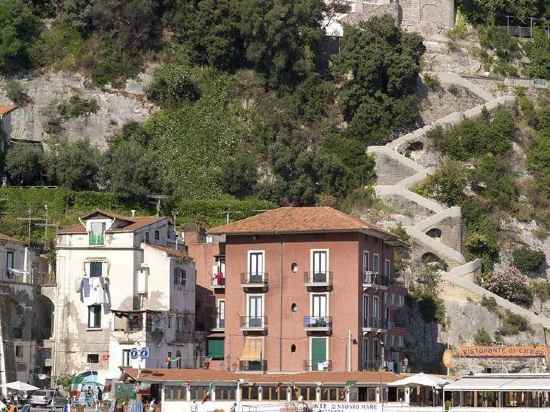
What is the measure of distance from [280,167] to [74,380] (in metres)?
25.8

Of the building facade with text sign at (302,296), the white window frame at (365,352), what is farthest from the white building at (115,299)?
the white window frame at (365,352)

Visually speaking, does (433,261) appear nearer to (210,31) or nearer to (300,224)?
(300,224)

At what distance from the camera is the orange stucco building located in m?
92.8

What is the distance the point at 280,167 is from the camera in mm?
115250

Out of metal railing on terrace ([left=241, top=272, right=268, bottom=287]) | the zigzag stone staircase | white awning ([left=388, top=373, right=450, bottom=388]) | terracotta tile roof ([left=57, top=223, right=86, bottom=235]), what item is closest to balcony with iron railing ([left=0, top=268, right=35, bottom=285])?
terracotta tile roof ([left=57, top=223, right=86, bottom=235])

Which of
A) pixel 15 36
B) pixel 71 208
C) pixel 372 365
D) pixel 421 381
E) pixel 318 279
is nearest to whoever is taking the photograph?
pixel 421 381

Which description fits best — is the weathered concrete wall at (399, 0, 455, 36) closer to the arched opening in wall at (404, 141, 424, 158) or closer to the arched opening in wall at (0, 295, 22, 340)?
the arched opening in wall at (404, 141, 424, 158)

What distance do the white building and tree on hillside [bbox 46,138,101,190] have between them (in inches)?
476

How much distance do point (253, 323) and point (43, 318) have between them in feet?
40.9

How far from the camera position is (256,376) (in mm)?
87625

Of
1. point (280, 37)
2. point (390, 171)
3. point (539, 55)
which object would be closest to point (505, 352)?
point (390, 171)

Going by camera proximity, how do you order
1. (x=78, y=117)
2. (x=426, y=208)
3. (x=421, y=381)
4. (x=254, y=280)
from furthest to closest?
(x=78, y=117) < (x=426, y=208) < (x=254, y=280) < (x=421, y=381)

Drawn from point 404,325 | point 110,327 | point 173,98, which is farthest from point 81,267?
point 173,98

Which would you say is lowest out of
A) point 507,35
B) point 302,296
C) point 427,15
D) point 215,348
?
point 215,348
